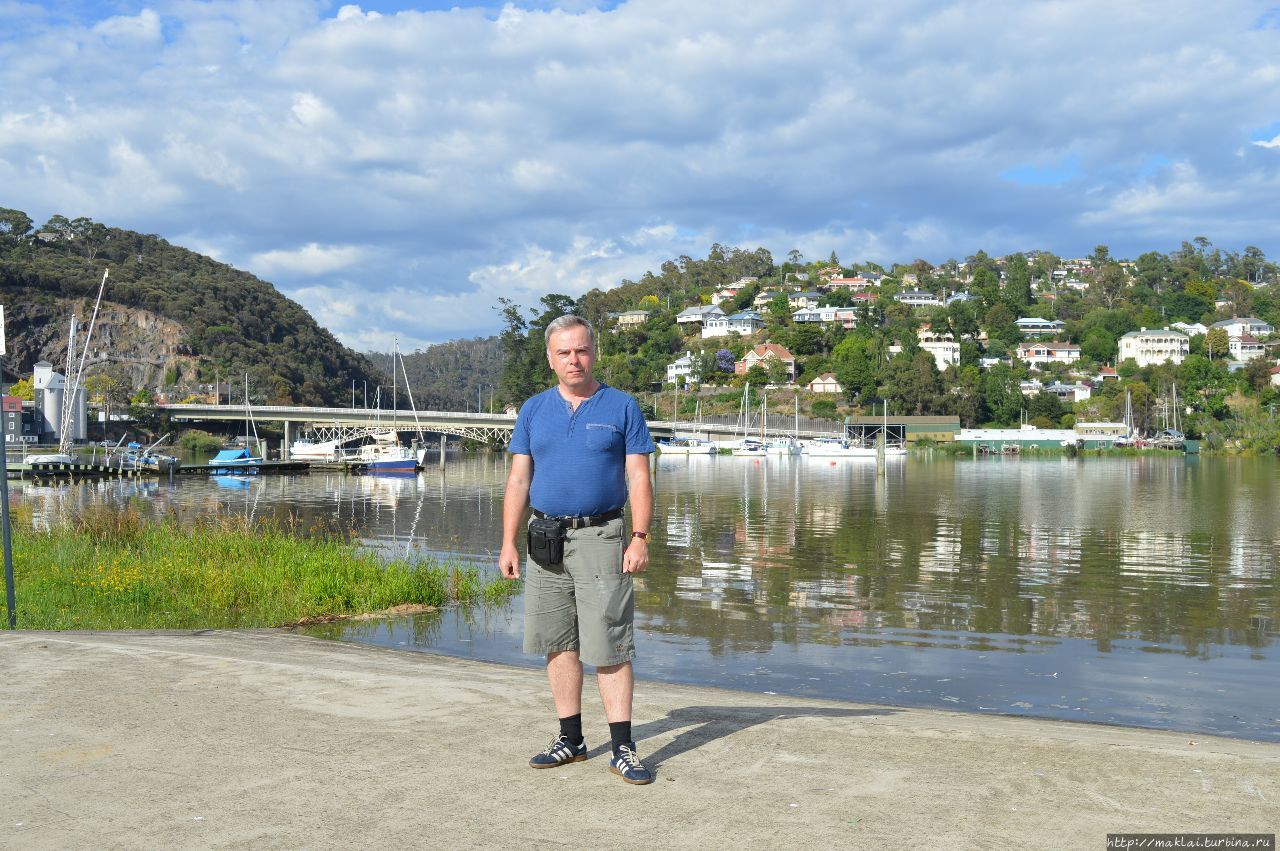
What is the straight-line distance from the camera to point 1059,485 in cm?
5762

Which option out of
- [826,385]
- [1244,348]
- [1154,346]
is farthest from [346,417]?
[1244,348]

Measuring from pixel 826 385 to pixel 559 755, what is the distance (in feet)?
509

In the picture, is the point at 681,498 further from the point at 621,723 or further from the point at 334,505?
the point at 621,723

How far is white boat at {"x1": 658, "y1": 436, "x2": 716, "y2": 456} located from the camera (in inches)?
4471

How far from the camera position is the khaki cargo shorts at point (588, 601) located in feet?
18.2

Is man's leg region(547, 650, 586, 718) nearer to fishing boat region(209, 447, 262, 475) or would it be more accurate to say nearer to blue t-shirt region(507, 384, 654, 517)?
blue t-shirt region(507, 384, 654, 517)

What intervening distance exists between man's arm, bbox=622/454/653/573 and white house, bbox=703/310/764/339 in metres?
188

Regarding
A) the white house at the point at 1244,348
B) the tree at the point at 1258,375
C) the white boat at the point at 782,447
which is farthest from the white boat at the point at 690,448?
the white house at the point at 1244,348

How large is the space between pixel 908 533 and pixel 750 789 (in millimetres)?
25933

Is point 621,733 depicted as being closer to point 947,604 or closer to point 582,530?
point 582,530

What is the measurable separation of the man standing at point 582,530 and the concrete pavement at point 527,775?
0.42 meters

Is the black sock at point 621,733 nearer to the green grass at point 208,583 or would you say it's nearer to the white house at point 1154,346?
the green grass at point 208,583

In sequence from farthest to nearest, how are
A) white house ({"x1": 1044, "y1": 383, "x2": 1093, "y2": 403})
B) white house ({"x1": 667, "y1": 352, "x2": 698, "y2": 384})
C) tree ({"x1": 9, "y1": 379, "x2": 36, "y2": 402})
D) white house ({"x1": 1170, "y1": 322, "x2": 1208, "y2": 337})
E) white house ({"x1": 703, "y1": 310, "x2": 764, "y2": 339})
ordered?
white house ({"x1": 703, "y1": 310, "x2": 764, "y2": 339}) < white house ({"x1": 1170, "y1": 322, "x2": 1208, "y2": 337}) < white house ({"x1": 667, "y1": 352, "x2": 698, "y2": 384}) < white house ({"x1": 1044, "y1": 383, "x2": 1093, "y2": 403}) < tree ({"x1": 9, "y1": 379, "x2": 36, "y2": 402})

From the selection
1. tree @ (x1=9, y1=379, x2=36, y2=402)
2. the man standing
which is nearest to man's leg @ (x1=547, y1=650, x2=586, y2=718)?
the man standing
